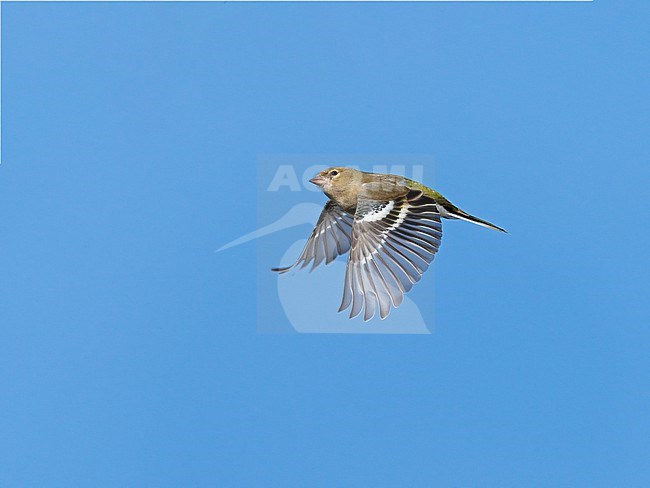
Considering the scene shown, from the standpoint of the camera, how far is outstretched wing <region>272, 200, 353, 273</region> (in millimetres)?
2545

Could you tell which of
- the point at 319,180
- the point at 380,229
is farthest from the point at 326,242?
the point at 380,229

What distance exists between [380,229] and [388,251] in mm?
72

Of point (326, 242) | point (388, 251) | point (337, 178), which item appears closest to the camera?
point (388, 251)

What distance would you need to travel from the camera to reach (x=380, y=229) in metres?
2.23

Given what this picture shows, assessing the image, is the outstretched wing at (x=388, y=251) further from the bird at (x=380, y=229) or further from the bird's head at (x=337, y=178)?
the bird's head at (x=337, y=178)

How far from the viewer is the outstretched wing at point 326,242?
8.35 ft

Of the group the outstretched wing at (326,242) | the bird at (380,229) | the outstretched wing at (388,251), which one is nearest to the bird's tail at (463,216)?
the bird at (380,229)

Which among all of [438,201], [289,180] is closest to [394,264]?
[438,201]

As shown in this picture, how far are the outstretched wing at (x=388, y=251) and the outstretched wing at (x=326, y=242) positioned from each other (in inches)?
9.8

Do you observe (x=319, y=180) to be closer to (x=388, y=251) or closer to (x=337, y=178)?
(x=337, y=178)

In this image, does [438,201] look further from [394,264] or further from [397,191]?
[394,264]

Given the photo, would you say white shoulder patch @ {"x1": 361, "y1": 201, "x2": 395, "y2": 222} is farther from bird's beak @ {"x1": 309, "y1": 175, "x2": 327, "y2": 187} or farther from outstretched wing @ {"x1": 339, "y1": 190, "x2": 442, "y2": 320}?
bird's beak @ {"x1": 309, "y1": 175, "x2": 327, "y2": 187}

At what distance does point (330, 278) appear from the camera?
254cm

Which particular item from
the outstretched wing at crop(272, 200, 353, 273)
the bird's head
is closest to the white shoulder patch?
the bird's head
